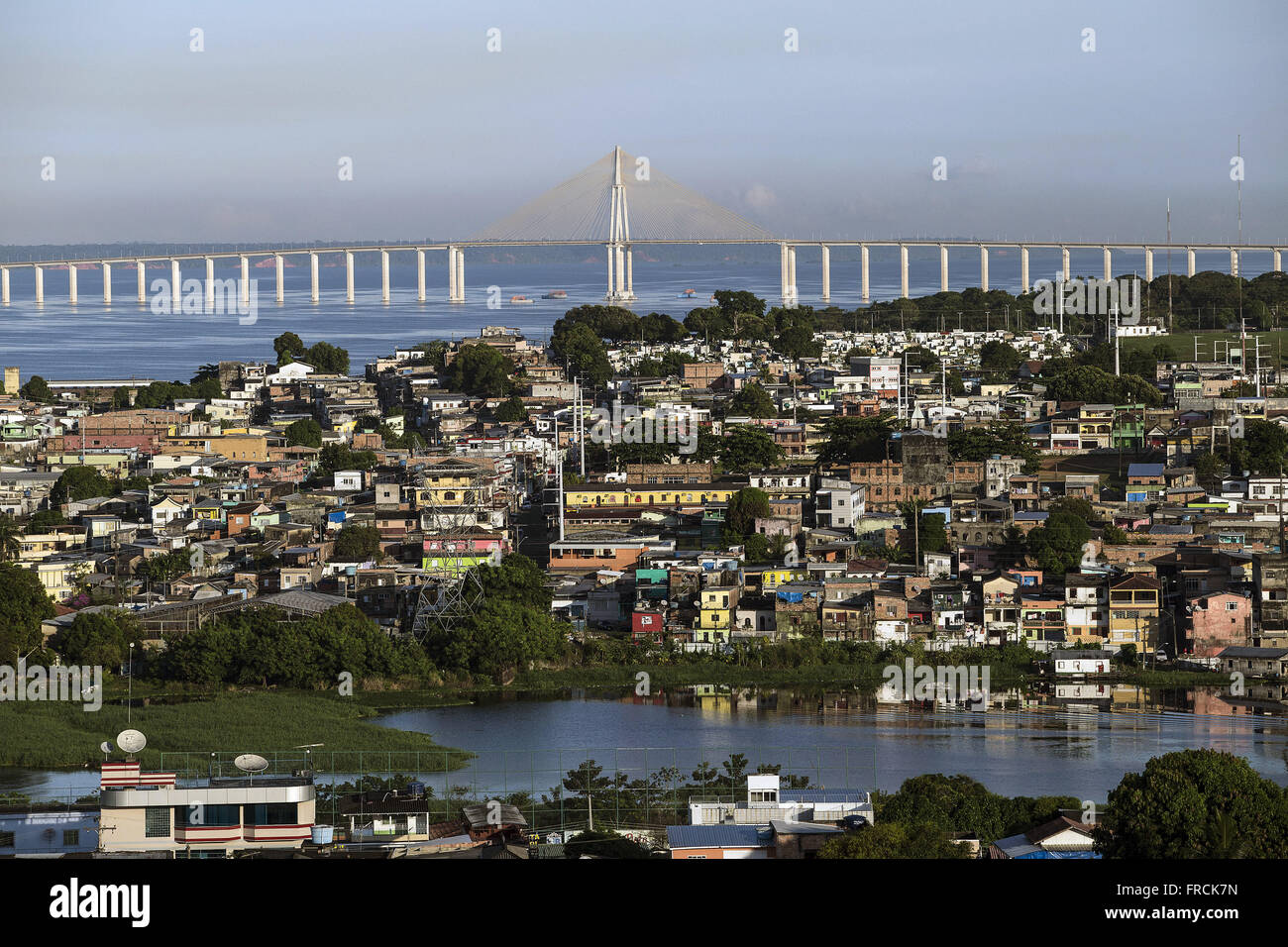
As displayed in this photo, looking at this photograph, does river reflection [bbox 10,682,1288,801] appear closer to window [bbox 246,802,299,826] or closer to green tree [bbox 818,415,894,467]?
window [bbox 246,802,299,826]

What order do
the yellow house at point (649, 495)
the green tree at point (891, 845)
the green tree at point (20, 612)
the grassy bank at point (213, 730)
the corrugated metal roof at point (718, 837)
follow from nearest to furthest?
1. the green tree at point (891, 845)
2. the corrugated metal roof at point (718, 837)
3. the grassy bank at point (213, 730)
4. the green tree at point (20, 612)
5. the yellow house at point (649, 495)

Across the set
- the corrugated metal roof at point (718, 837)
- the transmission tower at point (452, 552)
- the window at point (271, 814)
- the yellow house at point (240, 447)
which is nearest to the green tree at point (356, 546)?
the transmission tower at point (452, 552)

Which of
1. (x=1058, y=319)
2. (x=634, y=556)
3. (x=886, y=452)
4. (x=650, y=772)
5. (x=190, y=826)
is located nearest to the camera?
(x=190, y=826)

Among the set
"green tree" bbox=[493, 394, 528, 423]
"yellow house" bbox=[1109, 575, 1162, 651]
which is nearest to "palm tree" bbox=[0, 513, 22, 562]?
"green tree" bbox=[493, 394, 528, 423]

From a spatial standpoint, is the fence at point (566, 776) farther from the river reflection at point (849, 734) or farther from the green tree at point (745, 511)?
the green tree at point (745, 511)
